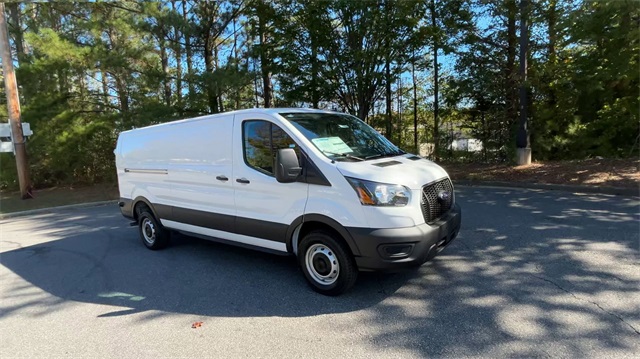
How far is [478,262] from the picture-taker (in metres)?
4.88

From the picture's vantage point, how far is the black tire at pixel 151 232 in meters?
6.19

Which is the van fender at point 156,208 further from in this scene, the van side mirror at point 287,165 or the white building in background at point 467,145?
the white building in background at point 467,145

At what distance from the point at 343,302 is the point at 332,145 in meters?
1.69

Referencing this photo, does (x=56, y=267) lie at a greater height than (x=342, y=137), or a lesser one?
lesser

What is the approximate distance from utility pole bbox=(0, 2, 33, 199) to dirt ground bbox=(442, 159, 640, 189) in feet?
48.6

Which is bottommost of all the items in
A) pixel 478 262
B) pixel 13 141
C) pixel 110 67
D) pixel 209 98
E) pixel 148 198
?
pixel 478 262

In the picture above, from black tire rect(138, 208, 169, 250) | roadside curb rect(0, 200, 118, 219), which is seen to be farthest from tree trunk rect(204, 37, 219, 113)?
black tire rect(138, 208, 169, 250)

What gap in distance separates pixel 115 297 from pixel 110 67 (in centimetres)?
1165

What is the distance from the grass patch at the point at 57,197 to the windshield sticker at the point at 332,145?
1134 centimetres

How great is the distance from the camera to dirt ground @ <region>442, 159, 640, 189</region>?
30.9 feet

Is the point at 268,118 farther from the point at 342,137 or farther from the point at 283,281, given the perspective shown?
the point at 283,281

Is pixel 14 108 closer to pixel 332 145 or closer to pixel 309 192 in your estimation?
pixel 332 145

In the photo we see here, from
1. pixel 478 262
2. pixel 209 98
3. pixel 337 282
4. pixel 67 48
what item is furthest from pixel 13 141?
pixel 478 262

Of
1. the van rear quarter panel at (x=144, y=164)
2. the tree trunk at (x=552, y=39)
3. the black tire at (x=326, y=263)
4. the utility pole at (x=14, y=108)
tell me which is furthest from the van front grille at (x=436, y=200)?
the utility pole at (x=14, y=108)
